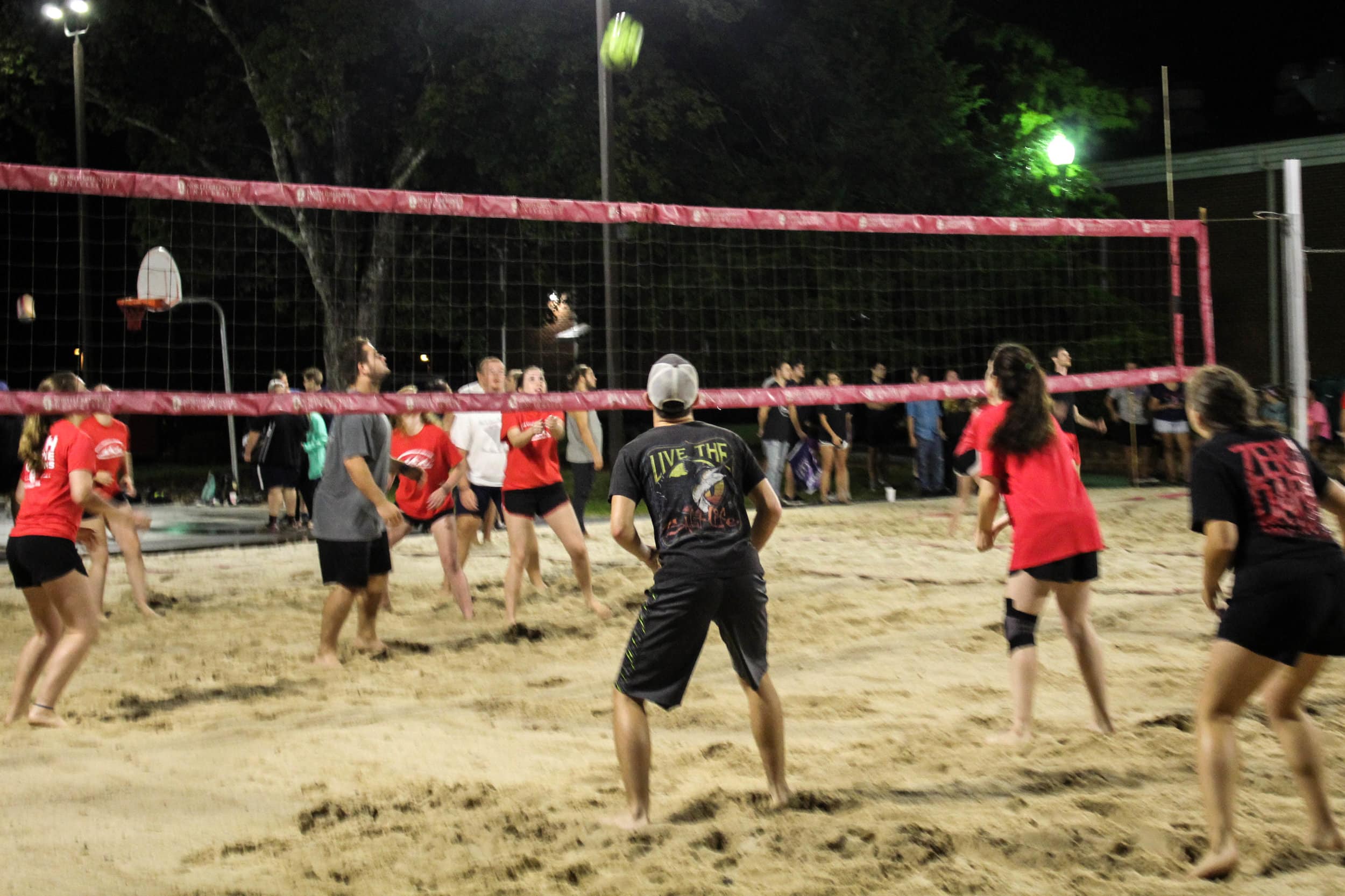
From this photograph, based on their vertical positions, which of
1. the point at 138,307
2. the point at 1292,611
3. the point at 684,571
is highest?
the point at 138,307

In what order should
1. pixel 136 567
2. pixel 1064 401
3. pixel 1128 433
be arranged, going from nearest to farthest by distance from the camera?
pixel 136 567, pixel 1064 401, pixel 1128 433

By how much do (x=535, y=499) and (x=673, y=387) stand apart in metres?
3.68

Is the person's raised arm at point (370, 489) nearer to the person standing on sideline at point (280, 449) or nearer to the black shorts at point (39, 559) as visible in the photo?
the black shorts at point (39, 559)

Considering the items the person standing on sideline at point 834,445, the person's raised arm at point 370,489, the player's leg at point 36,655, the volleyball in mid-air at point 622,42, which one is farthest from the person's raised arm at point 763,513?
the volleyball in mid-air at point 622,42

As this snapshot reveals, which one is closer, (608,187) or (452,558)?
(452,558)

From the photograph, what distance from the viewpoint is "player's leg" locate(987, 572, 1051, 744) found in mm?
4930

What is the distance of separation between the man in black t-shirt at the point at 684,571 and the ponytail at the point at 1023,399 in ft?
3.70

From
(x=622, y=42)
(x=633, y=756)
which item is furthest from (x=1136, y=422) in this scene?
(x=633, y=756)

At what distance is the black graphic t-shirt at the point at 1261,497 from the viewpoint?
3.53 metres

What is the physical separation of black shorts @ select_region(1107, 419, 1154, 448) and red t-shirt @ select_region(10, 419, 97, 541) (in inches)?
542

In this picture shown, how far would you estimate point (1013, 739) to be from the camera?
4.94 m

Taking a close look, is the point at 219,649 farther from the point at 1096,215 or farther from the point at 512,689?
the point at 1096,215

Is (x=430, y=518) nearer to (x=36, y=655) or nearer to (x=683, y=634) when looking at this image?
(x=36, y=655)

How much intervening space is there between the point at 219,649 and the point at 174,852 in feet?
Answer: 11.4
